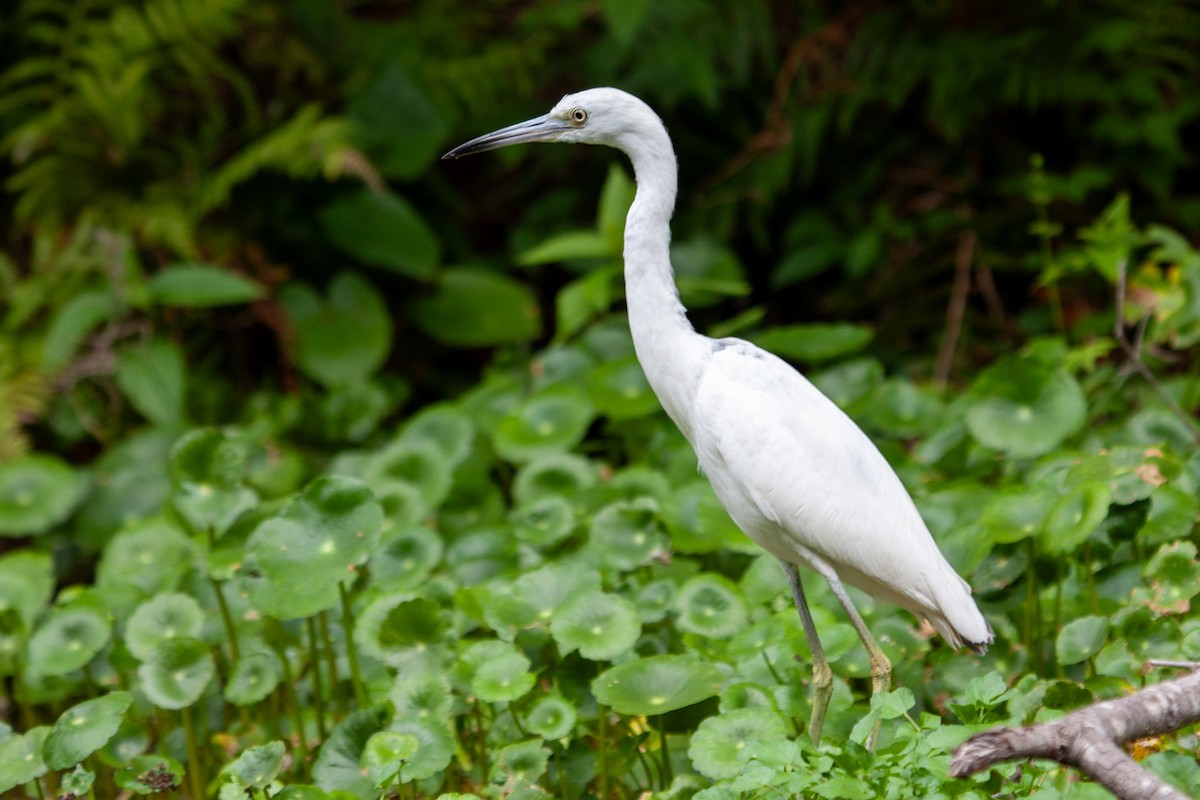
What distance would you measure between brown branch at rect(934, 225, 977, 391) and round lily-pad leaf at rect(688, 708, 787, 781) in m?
2.50

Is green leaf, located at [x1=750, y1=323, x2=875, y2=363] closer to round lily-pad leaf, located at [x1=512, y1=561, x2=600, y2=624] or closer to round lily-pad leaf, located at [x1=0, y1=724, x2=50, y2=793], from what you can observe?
round lily-pad leaf, located at [x1=512, y1=561, x2=600, y2=624]

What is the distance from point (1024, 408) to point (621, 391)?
126 cm

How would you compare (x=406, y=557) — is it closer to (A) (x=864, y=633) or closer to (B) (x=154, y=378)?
(A) (x=864, y=633)

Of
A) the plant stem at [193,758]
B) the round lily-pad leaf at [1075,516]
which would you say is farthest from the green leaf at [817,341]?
the plant stem at [193,758]

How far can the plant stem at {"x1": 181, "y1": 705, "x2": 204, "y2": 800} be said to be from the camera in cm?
269

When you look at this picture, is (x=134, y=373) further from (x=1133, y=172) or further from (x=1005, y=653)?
(x=1133, y=172)

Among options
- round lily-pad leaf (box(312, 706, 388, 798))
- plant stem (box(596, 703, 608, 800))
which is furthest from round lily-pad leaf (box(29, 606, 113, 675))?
plant stem (box(596, 703, 608, 800))

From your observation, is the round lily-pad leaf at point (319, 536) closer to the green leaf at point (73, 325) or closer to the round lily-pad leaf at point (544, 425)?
the round lily-pad leaf at point (544, 425)

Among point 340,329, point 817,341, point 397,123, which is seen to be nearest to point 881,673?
point 817,341

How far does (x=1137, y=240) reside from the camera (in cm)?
371

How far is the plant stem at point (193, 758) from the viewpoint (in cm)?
269

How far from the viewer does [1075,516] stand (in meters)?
2.54

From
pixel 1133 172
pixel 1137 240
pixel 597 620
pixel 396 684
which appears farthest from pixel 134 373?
pixel 1133 172

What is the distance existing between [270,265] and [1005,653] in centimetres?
352
